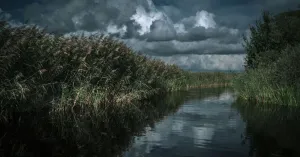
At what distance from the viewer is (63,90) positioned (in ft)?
55.9

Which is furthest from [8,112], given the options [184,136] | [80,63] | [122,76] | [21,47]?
[122,76]

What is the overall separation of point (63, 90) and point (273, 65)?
19767mm

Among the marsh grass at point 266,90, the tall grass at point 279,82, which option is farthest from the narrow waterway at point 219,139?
the tall grass at point 279,82

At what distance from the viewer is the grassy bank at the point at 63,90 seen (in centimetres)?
1231

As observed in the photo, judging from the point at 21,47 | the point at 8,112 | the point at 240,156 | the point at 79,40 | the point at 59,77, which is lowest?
the point at 240,156

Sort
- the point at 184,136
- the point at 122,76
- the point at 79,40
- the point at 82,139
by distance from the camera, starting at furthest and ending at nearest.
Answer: the point at 122,76 < the point at 79,40 < the point at 184,136 < the point at 82,139

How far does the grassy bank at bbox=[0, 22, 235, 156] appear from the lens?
12312 millimetres

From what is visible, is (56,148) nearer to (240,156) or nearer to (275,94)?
(240,156)

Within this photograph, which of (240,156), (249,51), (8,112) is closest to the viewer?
A: (240,156)

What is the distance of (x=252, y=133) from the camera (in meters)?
13.9

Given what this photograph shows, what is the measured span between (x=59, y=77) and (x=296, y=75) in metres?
17.7

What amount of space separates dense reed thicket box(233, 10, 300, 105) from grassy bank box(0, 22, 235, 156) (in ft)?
36.3

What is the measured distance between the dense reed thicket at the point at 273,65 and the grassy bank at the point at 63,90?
1107cm

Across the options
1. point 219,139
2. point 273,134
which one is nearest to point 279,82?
point 273,134
